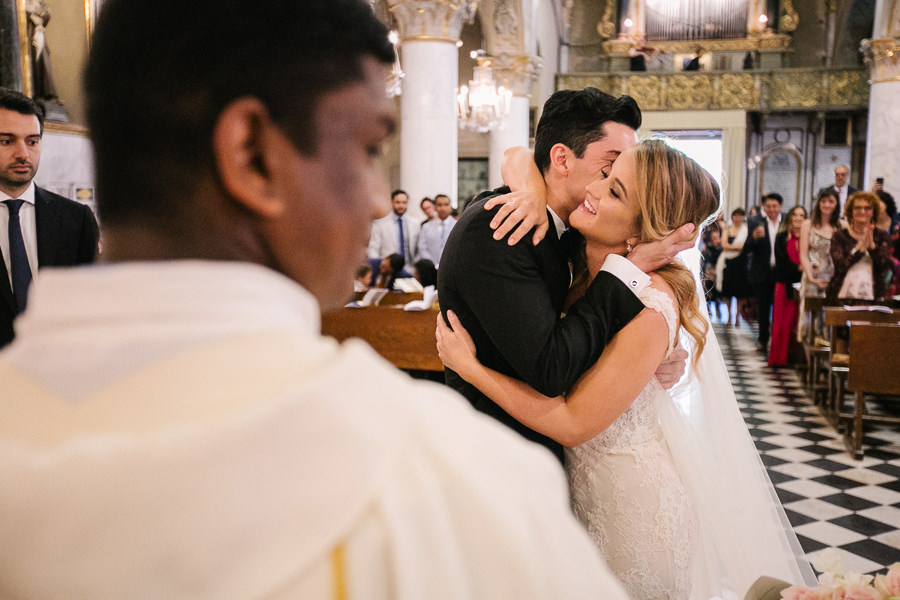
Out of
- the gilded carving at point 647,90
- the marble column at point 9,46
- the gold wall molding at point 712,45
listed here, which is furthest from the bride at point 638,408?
the gold wall molding at point 712,45

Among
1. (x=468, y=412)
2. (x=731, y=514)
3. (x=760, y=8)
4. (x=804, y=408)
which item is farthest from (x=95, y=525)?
(x=760, y=8)

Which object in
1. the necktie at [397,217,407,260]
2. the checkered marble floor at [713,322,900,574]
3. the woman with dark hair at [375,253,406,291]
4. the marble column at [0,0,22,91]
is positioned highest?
the marble column at [0,0,22,91]

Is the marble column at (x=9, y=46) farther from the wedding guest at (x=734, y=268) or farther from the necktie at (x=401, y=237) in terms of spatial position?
the wedding guest at (x=734, y=268)

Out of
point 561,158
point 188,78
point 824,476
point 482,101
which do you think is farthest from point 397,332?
point 482,101

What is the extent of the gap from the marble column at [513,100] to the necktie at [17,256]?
10461 mm

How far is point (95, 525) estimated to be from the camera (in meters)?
0.50

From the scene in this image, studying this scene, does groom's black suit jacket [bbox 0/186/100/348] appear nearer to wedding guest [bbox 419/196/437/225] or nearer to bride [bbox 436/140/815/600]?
bride [bbox 436/140/815/600]

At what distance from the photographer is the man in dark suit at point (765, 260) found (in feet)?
32.2

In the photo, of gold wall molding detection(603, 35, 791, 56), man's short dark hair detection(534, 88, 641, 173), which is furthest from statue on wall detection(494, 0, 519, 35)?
man's short dark hair detection(534, 88, 641, 173)

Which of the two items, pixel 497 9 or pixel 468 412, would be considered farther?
pixel 497 9

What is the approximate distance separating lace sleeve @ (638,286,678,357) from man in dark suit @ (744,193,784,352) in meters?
8.47

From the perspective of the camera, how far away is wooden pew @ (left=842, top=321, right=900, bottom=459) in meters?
5.43

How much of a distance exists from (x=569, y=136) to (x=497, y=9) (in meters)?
12.4

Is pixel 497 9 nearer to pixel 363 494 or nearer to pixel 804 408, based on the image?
pixel 804 408
